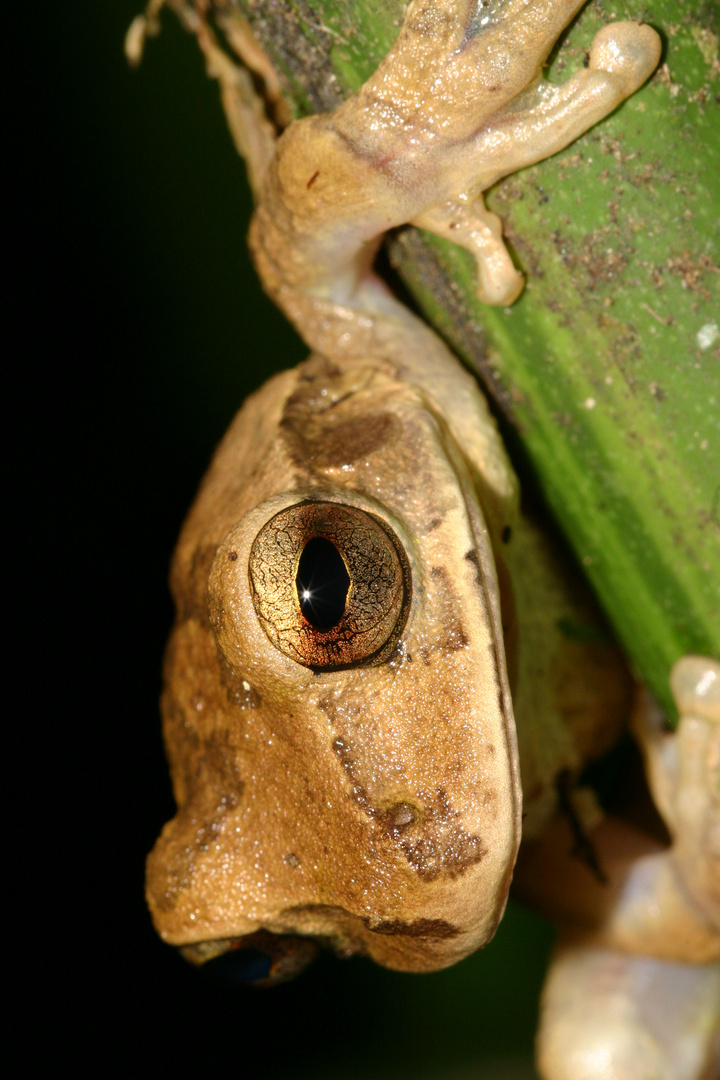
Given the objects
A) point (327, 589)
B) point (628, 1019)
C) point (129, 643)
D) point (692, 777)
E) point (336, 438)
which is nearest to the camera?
point (327, 589)

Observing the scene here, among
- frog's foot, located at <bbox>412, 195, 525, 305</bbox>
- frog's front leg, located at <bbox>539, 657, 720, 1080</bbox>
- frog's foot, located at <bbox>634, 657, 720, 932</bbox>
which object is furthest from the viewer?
frog's front leg, located at <bbox>539, 657, 720, 1080</bbox>

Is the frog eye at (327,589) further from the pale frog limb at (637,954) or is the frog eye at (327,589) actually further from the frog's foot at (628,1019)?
the frog's foot at (628,1019)

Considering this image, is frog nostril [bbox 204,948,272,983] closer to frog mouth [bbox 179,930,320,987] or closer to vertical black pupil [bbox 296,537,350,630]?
frog mouth [bbox 179,930,320,987]

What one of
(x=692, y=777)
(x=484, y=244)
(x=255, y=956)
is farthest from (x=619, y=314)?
(x=255, y=956)

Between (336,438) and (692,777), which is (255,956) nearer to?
(336,438)

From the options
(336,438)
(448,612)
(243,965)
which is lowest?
(243,965)

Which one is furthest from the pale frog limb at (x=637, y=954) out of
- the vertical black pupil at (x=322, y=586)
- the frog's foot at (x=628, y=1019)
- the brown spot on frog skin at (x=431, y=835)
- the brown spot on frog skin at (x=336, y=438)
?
the vertical black pupil at (x=322, y=586)

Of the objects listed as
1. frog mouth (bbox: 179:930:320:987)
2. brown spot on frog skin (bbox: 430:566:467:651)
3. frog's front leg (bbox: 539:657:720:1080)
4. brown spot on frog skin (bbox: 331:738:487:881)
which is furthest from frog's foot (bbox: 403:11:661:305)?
frog's front leg (bbox: 539:657:720:1080)
